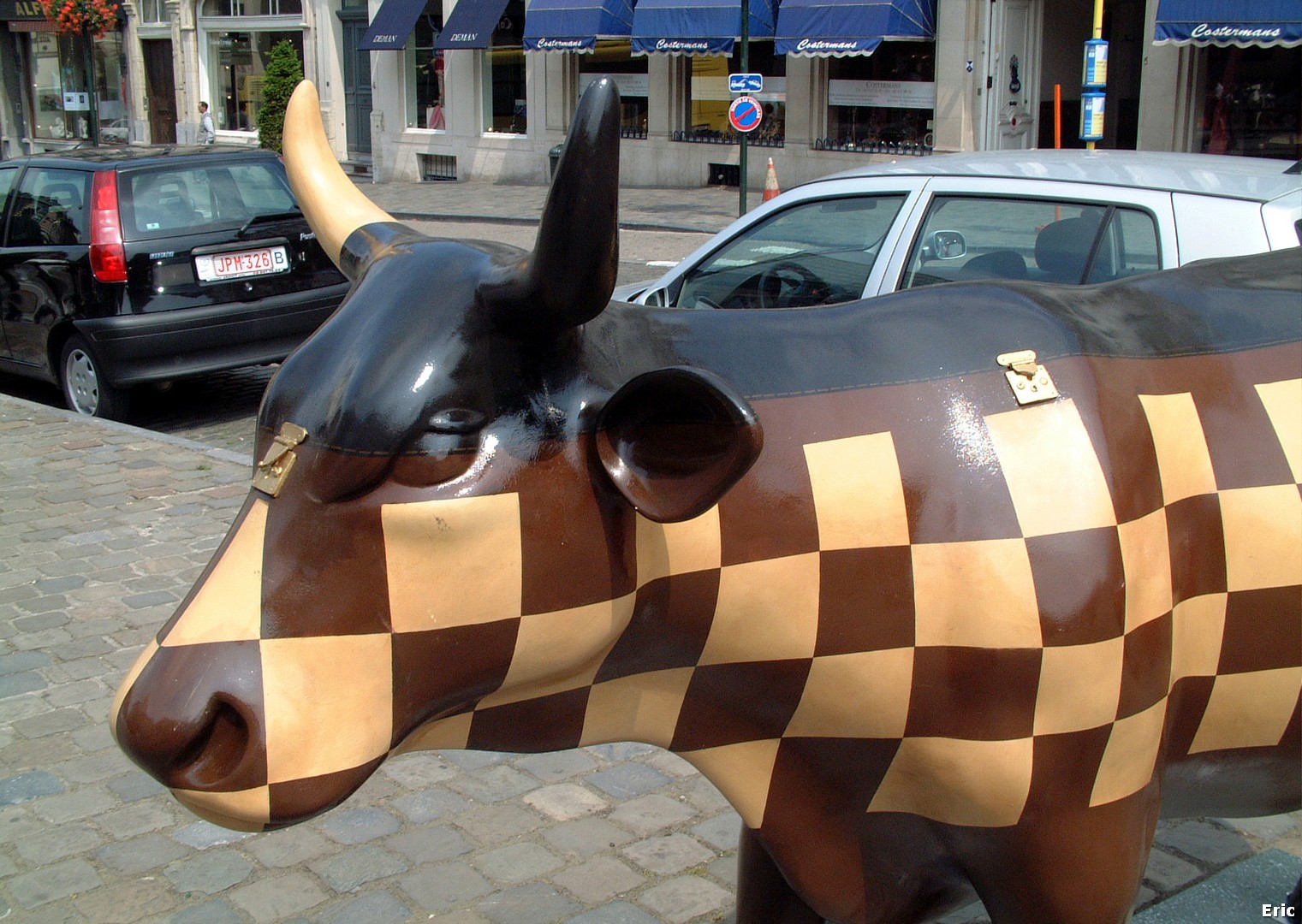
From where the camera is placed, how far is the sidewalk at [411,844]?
3.12 meters

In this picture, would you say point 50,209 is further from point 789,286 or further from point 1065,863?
point 1065,863

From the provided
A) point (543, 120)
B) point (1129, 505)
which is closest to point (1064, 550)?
point (1129, 505)

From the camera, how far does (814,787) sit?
1.91m

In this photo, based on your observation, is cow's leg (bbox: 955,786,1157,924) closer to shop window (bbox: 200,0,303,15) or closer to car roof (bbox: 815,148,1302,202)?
car roof (bbox: 815,148,1302,202)

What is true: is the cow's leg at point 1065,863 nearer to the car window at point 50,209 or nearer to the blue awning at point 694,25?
the car window at point 50,209

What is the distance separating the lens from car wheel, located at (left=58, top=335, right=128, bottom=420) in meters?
8.03

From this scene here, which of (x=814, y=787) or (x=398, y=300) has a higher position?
(x=398, y=300)

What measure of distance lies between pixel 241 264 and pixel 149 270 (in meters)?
0.56

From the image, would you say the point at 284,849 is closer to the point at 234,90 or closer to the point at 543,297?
the point at 543,297

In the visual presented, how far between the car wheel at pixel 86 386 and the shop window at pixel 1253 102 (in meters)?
13.5

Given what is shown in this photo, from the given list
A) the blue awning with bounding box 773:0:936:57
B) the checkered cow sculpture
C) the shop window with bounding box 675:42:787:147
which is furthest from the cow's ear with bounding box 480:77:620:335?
the shop window with bounding box 675:42:787:147

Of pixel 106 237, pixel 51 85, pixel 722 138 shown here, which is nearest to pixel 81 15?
pixel 51 85

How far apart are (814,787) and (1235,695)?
0.67m

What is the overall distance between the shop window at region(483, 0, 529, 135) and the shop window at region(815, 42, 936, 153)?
6365 mm
